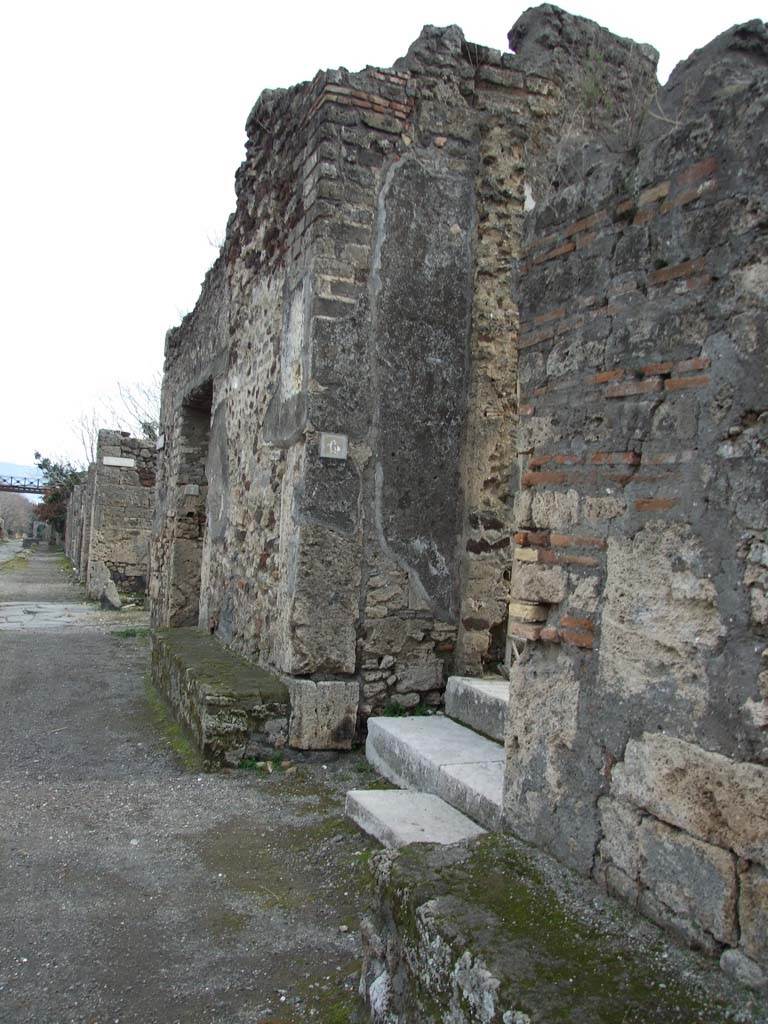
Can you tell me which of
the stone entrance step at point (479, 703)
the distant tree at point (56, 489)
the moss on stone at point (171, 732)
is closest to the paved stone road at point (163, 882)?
the moss on stone at point (171, 732)

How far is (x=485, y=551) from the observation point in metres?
5.17

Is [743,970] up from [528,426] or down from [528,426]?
down

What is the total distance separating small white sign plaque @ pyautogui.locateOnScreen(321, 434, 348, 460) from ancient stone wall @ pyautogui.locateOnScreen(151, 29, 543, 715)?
0.02 m

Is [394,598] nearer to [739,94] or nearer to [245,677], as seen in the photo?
[245,677]

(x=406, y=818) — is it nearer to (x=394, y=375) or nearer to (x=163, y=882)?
(x=163, y=882)

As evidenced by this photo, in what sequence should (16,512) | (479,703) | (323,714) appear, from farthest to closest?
1. (16,512)
2. (323,714)
3. (479,703)

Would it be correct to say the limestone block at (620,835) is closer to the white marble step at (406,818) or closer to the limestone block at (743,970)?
the limestone block at (743,970)

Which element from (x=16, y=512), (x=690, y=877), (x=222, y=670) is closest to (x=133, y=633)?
(x=222, y=670)

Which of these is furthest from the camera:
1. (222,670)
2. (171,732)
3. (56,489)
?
(56,489)

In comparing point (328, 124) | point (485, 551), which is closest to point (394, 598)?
point (485, 551)

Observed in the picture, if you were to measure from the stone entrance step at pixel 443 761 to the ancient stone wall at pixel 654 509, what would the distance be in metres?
0.59

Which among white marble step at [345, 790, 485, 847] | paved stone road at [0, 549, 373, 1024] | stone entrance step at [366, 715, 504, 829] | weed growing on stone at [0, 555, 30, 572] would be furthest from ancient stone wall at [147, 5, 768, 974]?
weed growing on stone at [0, 555, 30, 572]

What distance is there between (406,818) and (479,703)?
129 centimetres

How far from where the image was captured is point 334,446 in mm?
4902
